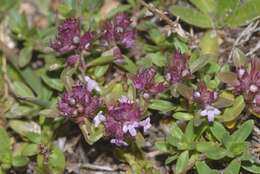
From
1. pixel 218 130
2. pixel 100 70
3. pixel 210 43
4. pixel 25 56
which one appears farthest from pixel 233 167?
pixel 25 56

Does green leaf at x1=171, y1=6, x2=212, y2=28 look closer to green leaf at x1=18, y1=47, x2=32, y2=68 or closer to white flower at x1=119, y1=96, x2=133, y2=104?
white flower at x1=119, y1=96, x2=133, y2=104

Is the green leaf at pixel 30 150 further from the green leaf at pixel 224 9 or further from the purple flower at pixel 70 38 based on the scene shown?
the green leaf at pixel 224 9

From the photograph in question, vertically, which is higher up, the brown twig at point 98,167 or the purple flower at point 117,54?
the purple flower at point 117,54

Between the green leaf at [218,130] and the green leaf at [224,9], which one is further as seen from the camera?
the green leaf at [224,9]

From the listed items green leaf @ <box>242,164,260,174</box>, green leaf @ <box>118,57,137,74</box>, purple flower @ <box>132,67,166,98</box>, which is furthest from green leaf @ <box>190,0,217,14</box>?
green leaf @ <box>242,164,260,174</box>

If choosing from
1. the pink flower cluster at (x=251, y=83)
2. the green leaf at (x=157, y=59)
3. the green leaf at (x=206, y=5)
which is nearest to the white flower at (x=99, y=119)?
the green leaf at (x=157, y=59)

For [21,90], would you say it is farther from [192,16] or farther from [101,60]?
[192,16]
